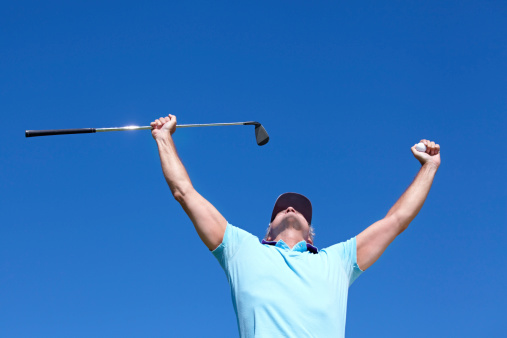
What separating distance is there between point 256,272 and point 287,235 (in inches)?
37.1

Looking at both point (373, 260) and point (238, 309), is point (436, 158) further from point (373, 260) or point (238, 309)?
point (238, 309)

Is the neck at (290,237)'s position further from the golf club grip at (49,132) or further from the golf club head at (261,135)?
the golf club head at (261,135)

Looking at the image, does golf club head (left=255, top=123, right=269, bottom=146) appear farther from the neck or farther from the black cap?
the neck

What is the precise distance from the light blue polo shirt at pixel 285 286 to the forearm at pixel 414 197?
1.87ft

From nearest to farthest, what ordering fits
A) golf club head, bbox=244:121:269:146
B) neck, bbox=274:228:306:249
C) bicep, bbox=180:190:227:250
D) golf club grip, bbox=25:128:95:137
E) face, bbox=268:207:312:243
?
1. bicep, bbox=180:190:227:250
2. neck, bbox=274:228:306:249
3. face, bbox=268:207:312:243
4. golf club grip, bbox=25:128:95:137
5. golf club head, bbox=244:121:269:146

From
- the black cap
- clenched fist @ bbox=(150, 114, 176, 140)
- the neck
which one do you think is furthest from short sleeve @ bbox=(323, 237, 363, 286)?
clenched fist @ bbox=(150, 114, 176, 140)

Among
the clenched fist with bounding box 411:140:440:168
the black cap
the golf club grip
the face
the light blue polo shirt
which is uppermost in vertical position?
the golf club grip

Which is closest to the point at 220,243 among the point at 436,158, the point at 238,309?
the point at 238,309

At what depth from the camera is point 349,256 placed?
5.06 m

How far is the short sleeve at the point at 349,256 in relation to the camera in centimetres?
501

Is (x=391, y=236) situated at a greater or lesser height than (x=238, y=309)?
greater

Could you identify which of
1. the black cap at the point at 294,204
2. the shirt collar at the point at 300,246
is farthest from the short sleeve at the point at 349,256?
the black cap at the point at 294,204

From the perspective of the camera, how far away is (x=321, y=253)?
5.07m

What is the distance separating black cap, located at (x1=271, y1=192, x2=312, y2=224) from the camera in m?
5.79
